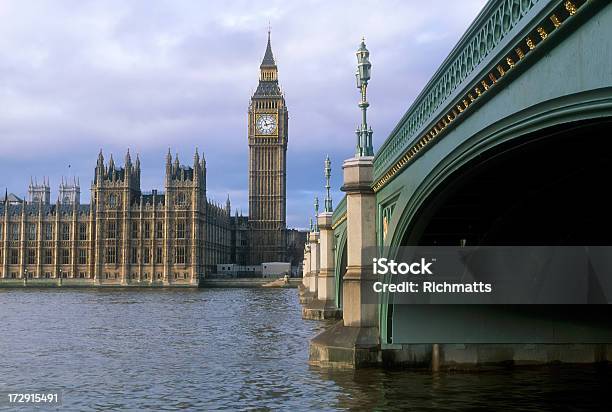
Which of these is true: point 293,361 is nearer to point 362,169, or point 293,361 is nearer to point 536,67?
point 362,169

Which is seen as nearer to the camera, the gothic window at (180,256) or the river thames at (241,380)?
the river thames at (241,380)

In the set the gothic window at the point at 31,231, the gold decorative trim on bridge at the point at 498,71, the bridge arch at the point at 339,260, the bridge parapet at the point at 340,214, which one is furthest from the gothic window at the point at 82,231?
the gold decorative trim on bridge at the point at 498,71

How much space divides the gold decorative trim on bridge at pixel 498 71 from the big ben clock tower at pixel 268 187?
139877 millimetres

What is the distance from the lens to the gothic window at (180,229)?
134250 millimetres

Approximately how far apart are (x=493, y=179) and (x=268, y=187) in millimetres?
143481

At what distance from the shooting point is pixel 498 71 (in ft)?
35.9

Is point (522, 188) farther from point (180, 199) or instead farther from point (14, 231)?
point (14, 231)

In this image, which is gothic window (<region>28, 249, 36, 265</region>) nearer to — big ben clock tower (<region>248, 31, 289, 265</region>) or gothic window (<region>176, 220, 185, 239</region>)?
gothic window (<region>176, 220, 185, 239</region>)

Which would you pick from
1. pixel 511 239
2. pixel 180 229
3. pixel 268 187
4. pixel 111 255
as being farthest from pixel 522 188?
pixel 268 187

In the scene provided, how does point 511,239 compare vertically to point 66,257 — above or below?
below

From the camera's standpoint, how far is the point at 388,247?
68.2 feet

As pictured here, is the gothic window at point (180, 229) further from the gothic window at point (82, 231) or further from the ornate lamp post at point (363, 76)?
the ornate lamp post at point (363, 76)

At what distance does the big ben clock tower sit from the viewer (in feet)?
519

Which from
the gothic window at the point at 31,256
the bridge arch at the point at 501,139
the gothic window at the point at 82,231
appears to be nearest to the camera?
the bridge arch at the point at 501,139
